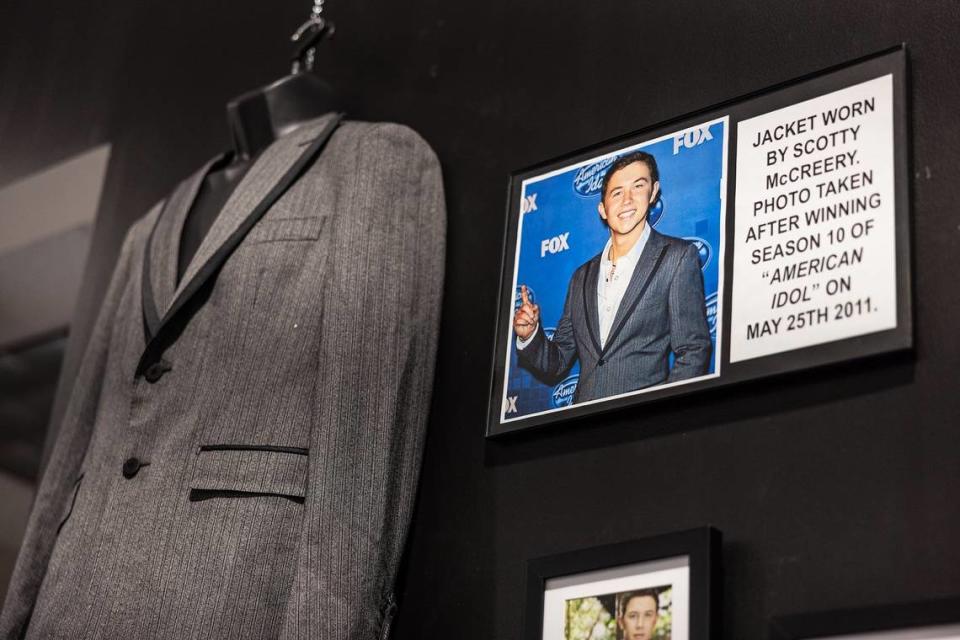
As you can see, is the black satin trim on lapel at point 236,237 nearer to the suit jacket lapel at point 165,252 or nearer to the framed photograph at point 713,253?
the suit jacket lapel at point 165,252

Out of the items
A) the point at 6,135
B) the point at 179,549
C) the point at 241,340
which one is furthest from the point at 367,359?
the point at 6,135

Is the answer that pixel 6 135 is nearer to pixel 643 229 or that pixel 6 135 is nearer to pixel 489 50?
pixel 489 50

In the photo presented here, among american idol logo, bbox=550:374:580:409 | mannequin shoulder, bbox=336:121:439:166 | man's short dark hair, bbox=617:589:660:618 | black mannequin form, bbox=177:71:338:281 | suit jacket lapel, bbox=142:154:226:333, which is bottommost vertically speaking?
man's short dark hair, bbox=617:589:660:618

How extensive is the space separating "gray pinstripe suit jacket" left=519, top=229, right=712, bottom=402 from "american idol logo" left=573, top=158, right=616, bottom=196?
115 millimetres

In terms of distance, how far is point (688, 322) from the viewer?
163 centimetres

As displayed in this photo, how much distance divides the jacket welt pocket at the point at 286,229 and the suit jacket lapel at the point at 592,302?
1.44 ft

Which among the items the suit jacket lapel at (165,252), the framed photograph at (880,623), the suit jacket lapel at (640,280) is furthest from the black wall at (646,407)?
the suit jacket lapel at (165,252)

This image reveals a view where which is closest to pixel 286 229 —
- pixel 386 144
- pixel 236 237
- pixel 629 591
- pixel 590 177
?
pixel 236 237

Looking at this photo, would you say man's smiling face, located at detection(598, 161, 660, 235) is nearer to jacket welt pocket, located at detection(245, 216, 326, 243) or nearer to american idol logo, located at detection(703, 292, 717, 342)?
american idol logo, located at detection(703, 292, 717, 342)

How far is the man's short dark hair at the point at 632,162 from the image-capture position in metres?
1.77

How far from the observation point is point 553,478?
1708mm

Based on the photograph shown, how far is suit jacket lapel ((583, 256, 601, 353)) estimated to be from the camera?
1.74 metres

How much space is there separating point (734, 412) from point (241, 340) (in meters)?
0.74

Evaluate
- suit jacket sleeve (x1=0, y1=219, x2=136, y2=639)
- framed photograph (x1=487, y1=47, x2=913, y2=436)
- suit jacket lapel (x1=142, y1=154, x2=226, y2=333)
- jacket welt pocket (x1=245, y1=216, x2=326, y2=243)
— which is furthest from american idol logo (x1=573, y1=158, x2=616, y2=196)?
suit jacket sleeve (x1=0, y1=219, x2=136, y2=639)
